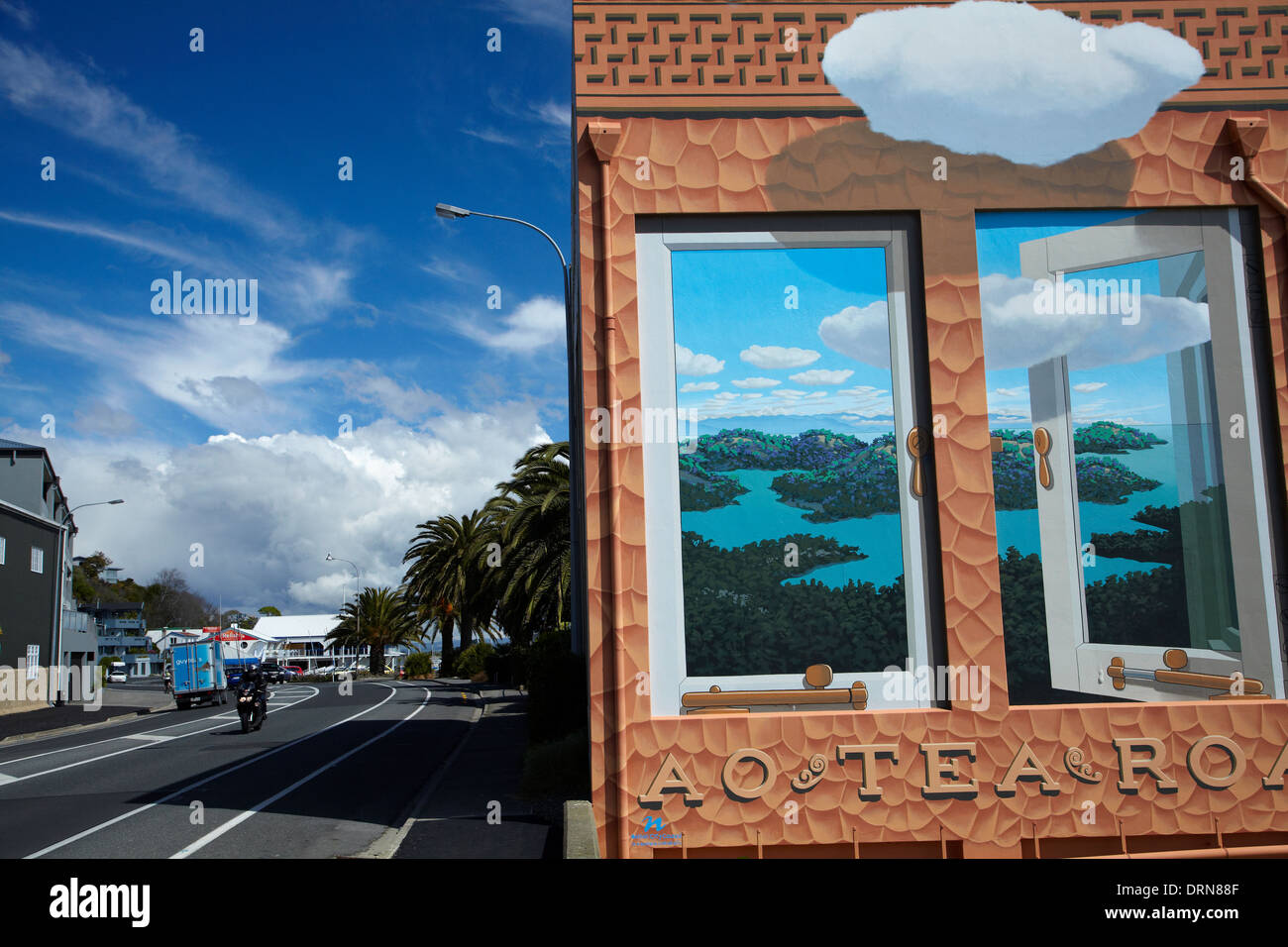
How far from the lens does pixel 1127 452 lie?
7836 mm

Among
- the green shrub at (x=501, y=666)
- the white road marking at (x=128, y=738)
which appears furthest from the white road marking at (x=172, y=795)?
the green shrub at (x=501, y=666)

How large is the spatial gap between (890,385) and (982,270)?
1217 mm

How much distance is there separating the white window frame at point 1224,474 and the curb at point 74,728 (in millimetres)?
26896

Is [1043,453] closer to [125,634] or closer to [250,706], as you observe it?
[250,706]

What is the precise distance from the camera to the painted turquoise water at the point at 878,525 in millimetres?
7414

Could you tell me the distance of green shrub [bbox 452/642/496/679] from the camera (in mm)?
45750

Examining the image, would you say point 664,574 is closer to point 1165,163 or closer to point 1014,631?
point 1014,631

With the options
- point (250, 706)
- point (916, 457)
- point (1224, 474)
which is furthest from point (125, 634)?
point (1224, 474)

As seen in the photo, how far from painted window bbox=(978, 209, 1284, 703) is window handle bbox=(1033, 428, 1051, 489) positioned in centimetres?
1

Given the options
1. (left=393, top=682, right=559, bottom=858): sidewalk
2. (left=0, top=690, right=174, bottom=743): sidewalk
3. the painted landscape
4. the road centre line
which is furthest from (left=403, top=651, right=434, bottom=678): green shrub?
the painted landscape

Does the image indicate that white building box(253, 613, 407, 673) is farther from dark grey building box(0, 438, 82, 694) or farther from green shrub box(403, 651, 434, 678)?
dark grey building box(0, 438, 82, 694)

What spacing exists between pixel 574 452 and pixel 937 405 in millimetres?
12243
